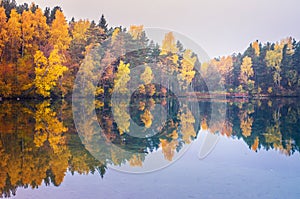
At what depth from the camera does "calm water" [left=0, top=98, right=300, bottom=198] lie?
7395 mm

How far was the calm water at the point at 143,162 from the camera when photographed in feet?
24.3

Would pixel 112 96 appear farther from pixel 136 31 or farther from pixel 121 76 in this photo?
pixel 136 31

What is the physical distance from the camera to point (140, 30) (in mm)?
53938

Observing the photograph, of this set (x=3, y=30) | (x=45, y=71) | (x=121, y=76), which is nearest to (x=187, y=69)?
(x=121, y=76)

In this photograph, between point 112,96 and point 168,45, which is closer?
point 112,96

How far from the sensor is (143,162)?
1021 centimetres

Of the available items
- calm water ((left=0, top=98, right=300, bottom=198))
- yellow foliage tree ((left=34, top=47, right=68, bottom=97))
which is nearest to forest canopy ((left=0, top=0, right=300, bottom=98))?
yellow foliage tree ((left=34, top=47, right=68, bottom=97))

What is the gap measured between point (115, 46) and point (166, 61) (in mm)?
12732

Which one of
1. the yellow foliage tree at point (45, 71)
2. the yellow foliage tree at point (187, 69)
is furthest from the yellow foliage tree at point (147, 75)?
the yellow foliage tree at point (45, 71)

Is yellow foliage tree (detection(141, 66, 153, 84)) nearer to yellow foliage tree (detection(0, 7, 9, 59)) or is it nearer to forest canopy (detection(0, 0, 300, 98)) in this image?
forest canopy (detection(0, 0, 300, 98))

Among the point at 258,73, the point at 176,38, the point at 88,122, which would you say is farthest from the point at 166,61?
the point at 88,122

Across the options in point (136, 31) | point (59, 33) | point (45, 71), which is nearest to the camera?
point (45, 71)

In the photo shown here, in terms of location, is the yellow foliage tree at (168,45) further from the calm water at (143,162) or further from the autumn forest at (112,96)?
the calm water at (143,162)

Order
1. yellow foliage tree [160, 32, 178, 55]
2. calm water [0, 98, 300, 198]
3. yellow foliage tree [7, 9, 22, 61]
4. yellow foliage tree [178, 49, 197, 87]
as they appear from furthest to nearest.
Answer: yellow foliage tree [178, 49, 197, 87]
yellow foliage tree [160, 32, 178, 55]
yellow foliage tree [7, 9, 22, 61]
calm water [0, 98, 300, 198]
